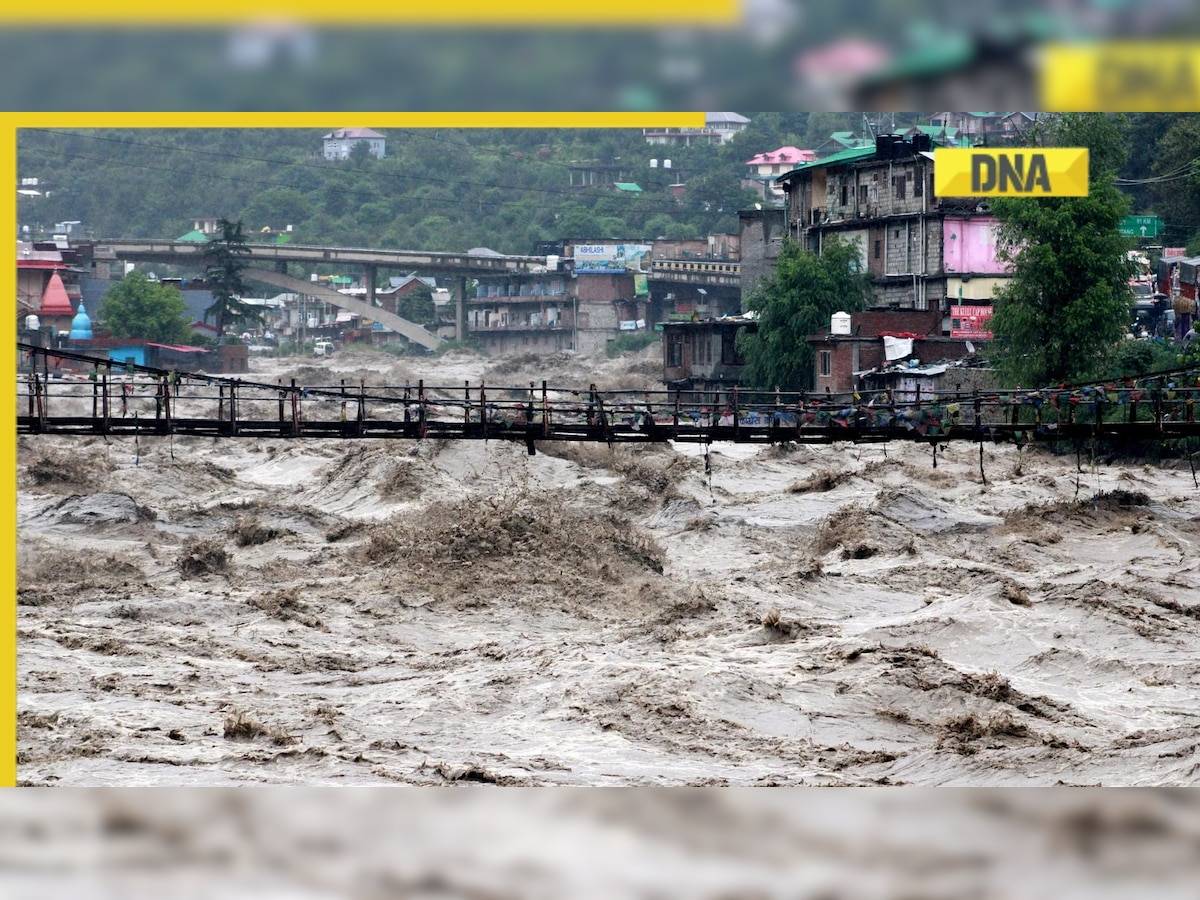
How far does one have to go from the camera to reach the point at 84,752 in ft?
45.5

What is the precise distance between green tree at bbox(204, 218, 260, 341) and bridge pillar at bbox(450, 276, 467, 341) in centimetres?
1094

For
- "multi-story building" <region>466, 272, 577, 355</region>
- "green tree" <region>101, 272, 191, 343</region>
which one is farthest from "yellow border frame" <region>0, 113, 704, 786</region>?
"multi-story building" <region>466, 272, 577, 355</region>

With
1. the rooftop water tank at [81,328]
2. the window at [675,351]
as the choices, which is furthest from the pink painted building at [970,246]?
the rooftop water tank at [81,328]

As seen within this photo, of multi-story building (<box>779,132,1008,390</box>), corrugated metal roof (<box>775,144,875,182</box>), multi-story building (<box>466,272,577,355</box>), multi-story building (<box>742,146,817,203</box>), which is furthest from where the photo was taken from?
multi-story building (<box>742,146,817,203</box>)

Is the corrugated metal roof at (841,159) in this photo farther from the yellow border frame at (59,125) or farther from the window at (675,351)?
the yellow border frame at (59,125)

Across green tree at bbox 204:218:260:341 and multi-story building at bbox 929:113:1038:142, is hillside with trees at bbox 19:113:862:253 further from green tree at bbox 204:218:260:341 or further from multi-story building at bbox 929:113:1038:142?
green tree at bbox 204:218:260:341

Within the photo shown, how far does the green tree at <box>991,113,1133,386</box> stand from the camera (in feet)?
113

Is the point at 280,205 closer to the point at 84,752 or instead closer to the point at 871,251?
the point at 871,251

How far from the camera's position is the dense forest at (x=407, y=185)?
306 feet

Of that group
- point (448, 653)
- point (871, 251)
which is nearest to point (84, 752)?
point (448, 653)

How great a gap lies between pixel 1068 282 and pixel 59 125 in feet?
102

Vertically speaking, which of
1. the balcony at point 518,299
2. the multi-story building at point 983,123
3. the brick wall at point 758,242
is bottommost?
the balcony at point 518,299

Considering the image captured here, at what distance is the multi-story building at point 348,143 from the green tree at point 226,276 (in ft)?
126

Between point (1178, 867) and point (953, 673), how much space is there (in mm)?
8909
